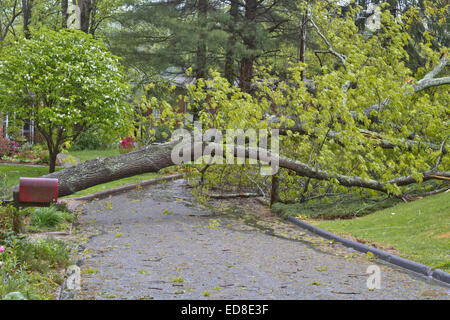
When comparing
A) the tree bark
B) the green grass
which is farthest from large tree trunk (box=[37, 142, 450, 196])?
the tree bark

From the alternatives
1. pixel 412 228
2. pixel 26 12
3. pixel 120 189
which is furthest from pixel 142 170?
pixel 26 12

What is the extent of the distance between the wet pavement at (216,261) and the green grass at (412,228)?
55cm

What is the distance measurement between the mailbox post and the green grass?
501 centimetres

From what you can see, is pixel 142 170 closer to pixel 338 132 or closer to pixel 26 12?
pixel 338 132

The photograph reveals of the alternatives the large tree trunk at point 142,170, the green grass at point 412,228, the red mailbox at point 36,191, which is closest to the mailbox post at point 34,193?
the red mailbox at point 36,191

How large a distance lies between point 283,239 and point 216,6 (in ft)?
50.8

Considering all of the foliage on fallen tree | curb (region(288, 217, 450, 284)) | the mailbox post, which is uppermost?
the foliage on fallen tree

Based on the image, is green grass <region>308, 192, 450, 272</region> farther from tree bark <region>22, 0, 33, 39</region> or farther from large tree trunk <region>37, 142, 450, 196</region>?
tree bark <region>22, 0, 33, 39</region>

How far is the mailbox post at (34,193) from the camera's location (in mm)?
7988

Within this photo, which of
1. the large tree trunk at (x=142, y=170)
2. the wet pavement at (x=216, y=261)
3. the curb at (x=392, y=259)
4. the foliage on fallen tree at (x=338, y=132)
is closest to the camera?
the wet pavement at (x=216, y=261)

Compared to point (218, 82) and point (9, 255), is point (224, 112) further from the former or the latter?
point (9, 255)

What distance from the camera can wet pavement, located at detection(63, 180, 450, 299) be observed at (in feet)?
18.7

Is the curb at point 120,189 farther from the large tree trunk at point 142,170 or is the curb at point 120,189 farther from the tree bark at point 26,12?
the tree bark at point 26,12

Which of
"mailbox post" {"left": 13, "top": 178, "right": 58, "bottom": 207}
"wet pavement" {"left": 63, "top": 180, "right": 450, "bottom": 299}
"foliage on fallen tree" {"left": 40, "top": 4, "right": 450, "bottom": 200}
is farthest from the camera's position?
"foliage on fallen tree" {"left": 40, "top": 4, "right": 450, "bottom": 200}
